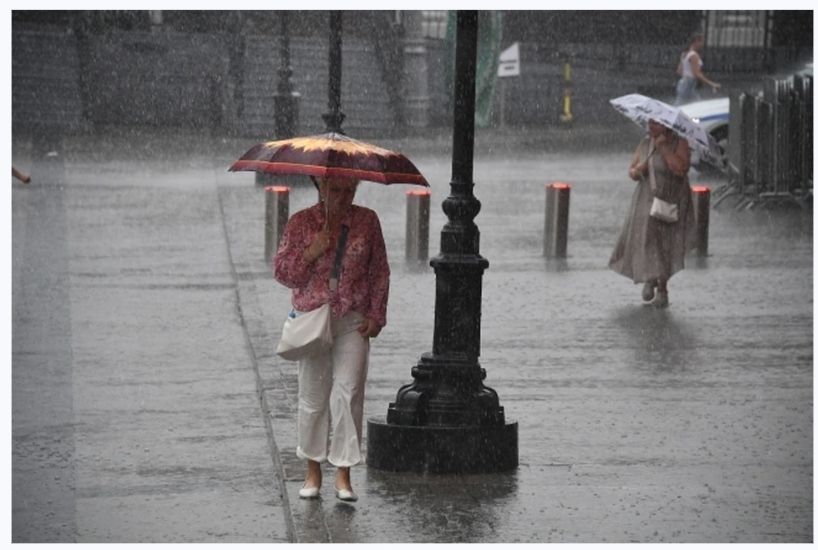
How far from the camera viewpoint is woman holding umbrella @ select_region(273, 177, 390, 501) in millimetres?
8445

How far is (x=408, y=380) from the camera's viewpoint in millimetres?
11930

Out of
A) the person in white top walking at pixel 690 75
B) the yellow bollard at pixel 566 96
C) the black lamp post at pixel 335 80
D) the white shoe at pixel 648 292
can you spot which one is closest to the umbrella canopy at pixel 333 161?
the white shoe at pixel 648 292

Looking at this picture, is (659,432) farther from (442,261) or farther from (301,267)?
(301,267)

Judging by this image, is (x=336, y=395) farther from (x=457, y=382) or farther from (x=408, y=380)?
(x=408, y=380)

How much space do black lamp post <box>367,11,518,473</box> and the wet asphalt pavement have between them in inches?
7.6

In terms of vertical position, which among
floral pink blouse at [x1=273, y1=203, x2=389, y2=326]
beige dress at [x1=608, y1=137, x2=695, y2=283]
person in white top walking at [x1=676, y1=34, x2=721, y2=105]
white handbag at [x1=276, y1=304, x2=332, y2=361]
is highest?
floral pink blouse at [x1=273, y1=203, x2=389, y2=326]

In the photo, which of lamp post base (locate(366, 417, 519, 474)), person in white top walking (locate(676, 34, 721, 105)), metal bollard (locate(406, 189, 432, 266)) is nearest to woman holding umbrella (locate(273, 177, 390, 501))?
lamp post base (locate(366, 417, 519, 474))

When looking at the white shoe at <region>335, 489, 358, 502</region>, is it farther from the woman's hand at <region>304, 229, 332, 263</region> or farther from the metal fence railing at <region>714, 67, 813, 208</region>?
the metal fence railing at <region>714, 67, 813, 208</region>

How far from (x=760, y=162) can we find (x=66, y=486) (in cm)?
1549

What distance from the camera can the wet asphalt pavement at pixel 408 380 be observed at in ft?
27.7

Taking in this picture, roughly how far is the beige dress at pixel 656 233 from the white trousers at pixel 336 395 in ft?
23.2

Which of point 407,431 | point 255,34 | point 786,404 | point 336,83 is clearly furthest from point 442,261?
point 255,34

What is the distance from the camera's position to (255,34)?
130ft

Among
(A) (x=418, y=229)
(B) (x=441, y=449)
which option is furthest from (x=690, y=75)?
(B) (x=441, y=449)
